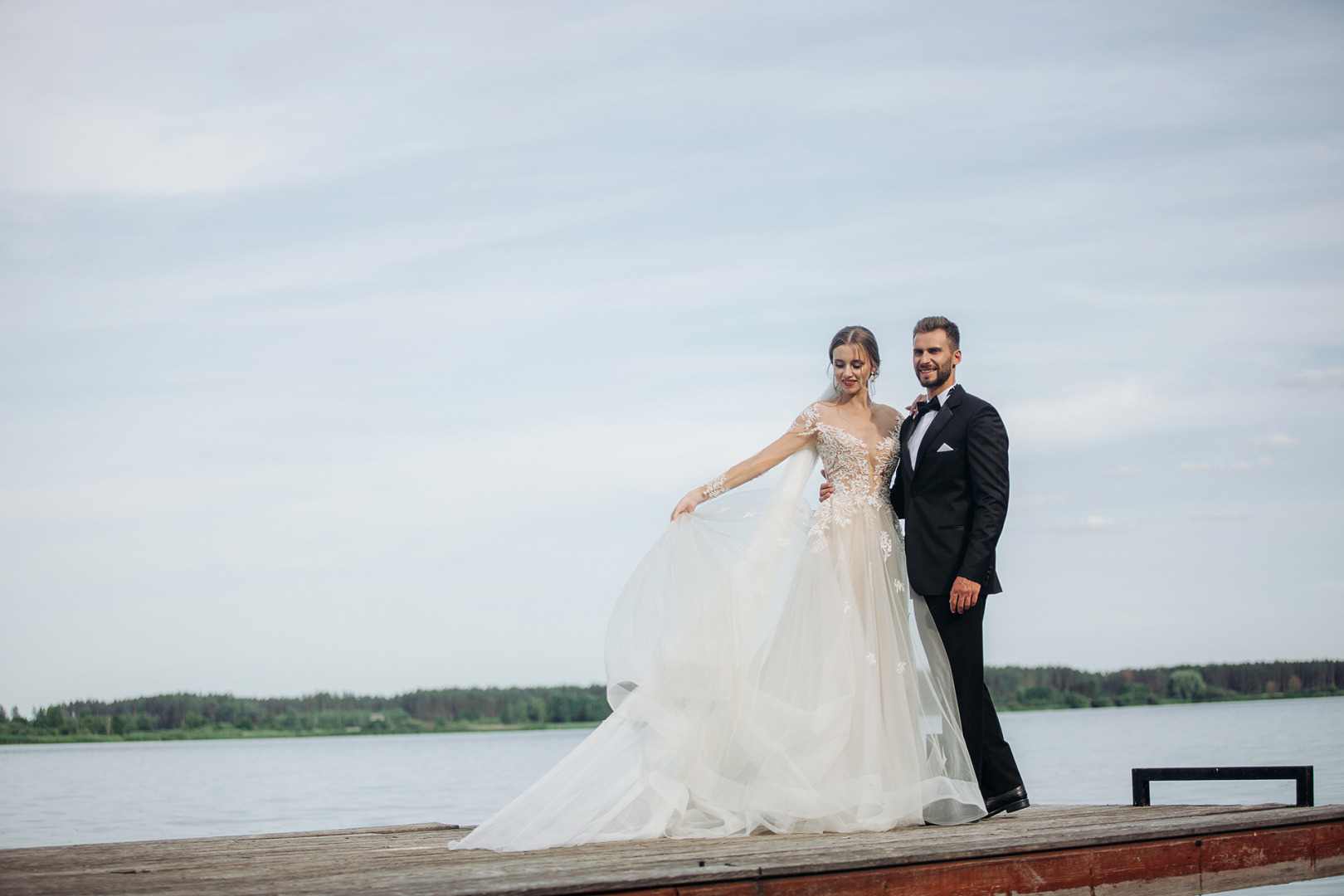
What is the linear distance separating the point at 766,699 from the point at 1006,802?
130cm

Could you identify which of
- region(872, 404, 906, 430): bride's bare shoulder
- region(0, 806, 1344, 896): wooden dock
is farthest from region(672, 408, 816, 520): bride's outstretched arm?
region(0, 806, 1344, 896): wooden dock

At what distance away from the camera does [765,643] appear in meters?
5.36

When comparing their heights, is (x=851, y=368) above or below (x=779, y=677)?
above

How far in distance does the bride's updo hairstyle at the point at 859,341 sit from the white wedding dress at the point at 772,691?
1.24 feet

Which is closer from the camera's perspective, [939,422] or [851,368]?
[939,422]

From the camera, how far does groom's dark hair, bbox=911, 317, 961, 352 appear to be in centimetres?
560

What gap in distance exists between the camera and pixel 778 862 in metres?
3.72

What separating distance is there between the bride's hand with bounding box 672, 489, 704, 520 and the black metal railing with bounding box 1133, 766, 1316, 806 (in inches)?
107

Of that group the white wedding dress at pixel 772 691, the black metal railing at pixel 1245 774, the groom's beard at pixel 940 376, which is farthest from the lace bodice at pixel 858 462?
the black metal railing at pixel 1245 774

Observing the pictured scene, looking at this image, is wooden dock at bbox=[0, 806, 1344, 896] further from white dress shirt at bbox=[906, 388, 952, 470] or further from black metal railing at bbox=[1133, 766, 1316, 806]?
white dress shirt at bbox=[906, 388, 952, 470]

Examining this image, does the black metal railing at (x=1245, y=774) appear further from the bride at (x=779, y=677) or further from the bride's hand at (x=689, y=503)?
the bride's hand at (x=689, y=503)

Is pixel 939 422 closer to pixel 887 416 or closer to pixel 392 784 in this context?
pixel 887 416

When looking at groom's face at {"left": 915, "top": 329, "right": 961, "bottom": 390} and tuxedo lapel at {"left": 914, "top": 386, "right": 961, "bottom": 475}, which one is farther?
groom's face at {"left": 915, "top": 329, "right": 961, "bottom": 390}

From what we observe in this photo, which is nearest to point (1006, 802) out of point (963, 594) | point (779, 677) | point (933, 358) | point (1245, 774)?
point (963, 594)
